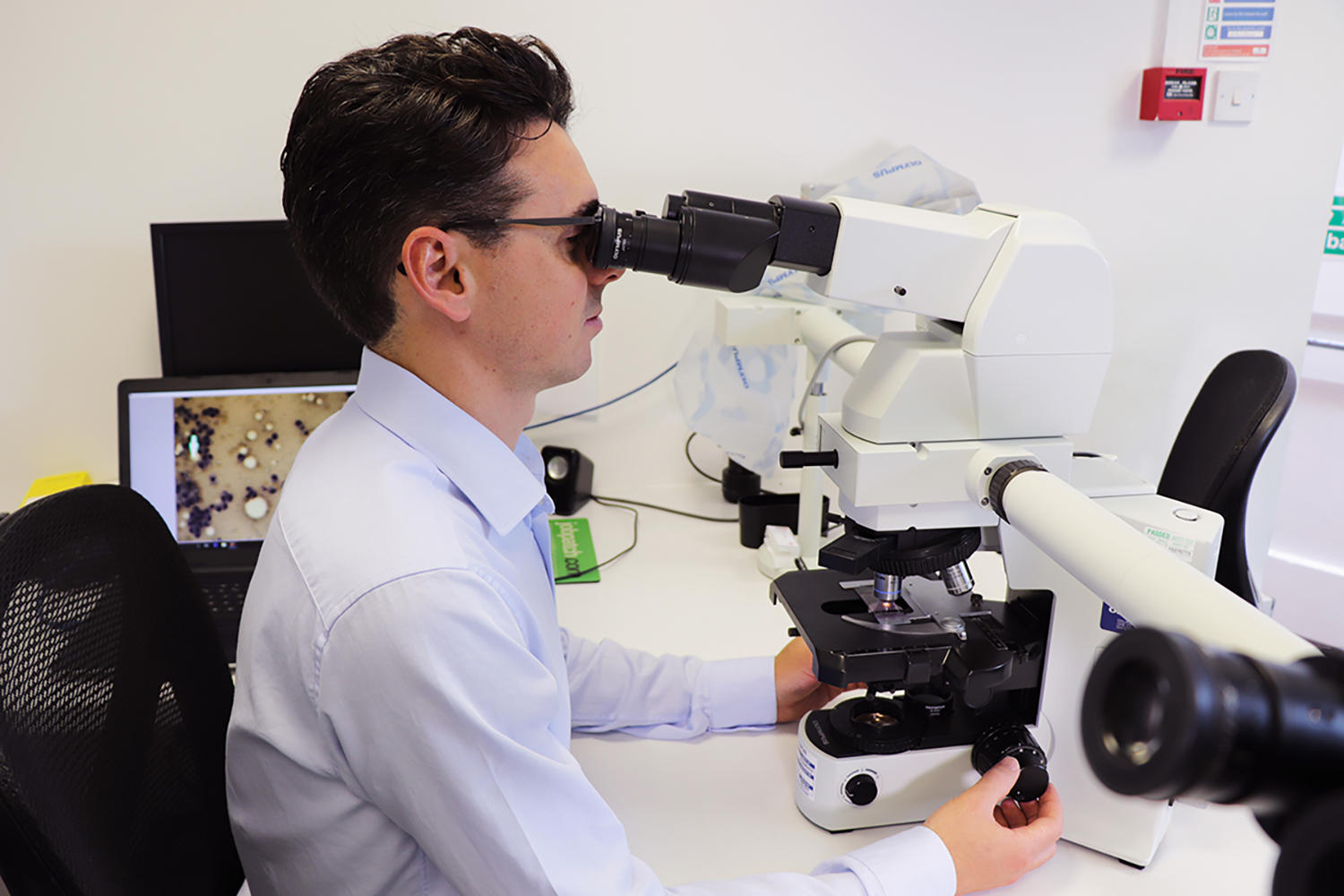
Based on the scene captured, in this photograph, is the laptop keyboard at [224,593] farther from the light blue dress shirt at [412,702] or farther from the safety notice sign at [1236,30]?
the safety notice sign at [1236,30]

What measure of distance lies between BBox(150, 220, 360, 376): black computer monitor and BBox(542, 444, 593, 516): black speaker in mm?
400

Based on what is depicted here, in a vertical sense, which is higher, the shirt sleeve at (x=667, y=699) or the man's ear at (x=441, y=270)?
the man's ear at (x=441, y=270)

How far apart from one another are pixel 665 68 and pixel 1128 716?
1.67m

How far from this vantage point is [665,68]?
177 cm

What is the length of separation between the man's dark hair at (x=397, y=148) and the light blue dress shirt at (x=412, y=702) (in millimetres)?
122

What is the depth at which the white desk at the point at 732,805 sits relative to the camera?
3.06ft

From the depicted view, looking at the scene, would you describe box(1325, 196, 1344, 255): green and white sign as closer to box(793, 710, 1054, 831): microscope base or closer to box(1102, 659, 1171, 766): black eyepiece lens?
box(793, 710, 1054, 831): microscope base

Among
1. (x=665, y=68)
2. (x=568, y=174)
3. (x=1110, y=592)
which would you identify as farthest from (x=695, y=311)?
(x=1110, y=592)

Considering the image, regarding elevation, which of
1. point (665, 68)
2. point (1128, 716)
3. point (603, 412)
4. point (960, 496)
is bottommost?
point (603, 412)

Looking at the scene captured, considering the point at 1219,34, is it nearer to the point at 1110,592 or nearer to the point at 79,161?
the point at 1110,592

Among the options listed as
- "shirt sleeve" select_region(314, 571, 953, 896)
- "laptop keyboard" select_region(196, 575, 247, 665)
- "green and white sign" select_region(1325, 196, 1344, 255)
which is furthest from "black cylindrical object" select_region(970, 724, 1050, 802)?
"green and white sign" select_region(1325, 196, 1344, 255)

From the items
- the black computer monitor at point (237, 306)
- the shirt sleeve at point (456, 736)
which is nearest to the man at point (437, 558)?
the shirt sleeve at point (456, 736)

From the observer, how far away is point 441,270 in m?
0.88

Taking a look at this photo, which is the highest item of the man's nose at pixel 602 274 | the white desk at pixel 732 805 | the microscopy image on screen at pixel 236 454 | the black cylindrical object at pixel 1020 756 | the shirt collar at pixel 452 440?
the man's nose at pixel 602 274
